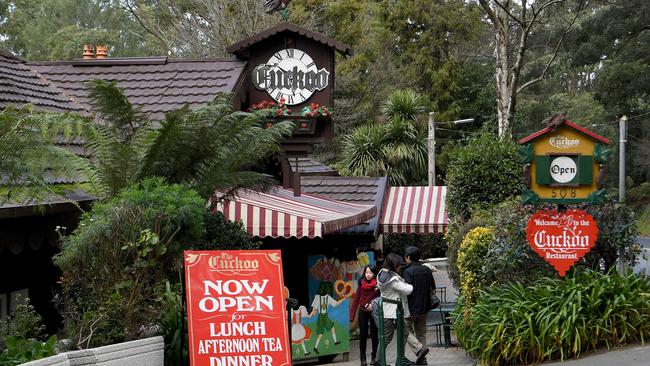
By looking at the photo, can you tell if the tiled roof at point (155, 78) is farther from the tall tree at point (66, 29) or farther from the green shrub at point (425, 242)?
the tall tree at point (66, 29)

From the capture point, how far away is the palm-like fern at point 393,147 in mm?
36812

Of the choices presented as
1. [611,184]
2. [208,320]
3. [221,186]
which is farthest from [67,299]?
[611,184]

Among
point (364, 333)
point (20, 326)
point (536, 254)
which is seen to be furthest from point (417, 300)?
point (20, 326)

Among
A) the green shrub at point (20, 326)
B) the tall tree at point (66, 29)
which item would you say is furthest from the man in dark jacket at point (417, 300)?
the tall tree at point (66, 29)

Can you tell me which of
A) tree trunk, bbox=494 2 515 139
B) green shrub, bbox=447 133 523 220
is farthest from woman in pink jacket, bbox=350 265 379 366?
tree trunk, bbox=494 2 515 139

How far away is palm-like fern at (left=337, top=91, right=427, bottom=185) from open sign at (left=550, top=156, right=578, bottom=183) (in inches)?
920

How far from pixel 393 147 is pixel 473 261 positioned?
23.6 m

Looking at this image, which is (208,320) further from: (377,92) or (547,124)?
(377,92)

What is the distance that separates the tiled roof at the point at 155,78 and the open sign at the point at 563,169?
19.0 ft

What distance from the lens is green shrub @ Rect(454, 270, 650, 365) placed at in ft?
37.3

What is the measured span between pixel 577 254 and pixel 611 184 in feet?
143

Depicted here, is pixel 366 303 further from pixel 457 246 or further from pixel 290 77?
pixel 290 77

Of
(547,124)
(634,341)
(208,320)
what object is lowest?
(634,341)

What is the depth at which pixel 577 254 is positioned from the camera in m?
12.5
